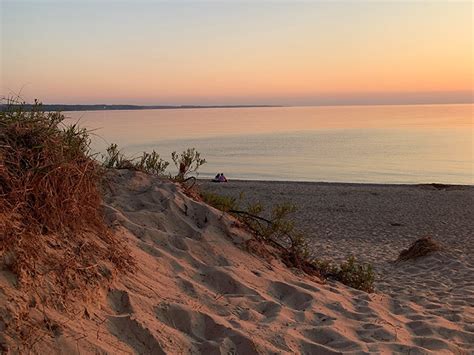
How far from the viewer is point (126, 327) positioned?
3.12 meters

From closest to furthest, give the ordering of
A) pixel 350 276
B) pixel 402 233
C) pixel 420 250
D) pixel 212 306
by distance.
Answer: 1. pixel 212 306
2. pixel 350 276
3. pixel 420 250
4. pixel 402 233

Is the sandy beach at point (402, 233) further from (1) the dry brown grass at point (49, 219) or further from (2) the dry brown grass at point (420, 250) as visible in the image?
(1) the dry brown grass at point (49, 219)

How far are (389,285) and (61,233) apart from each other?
504 cm

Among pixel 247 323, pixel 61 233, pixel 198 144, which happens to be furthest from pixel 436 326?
pixel 198 144

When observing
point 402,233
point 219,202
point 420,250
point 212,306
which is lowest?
point 402,233

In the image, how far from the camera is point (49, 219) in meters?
3.48

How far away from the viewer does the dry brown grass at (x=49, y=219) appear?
300 cm

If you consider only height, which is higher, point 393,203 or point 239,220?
point 239,220

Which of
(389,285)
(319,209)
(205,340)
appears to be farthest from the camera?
(319,209)

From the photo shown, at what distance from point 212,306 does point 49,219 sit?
1402 millimetres

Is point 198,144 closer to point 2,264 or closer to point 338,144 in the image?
point 338,144

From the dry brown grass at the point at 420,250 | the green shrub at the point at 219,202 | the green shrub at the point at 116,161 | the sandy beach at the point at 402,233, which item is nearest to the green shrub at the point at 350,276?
the sandy beach at the point at 402,233

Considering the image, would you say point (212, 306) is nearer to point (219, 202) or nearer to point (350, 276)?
point (350, 276)

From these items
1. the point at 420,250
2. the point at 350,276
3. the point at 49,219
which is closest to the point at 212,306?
the point at 49,219
